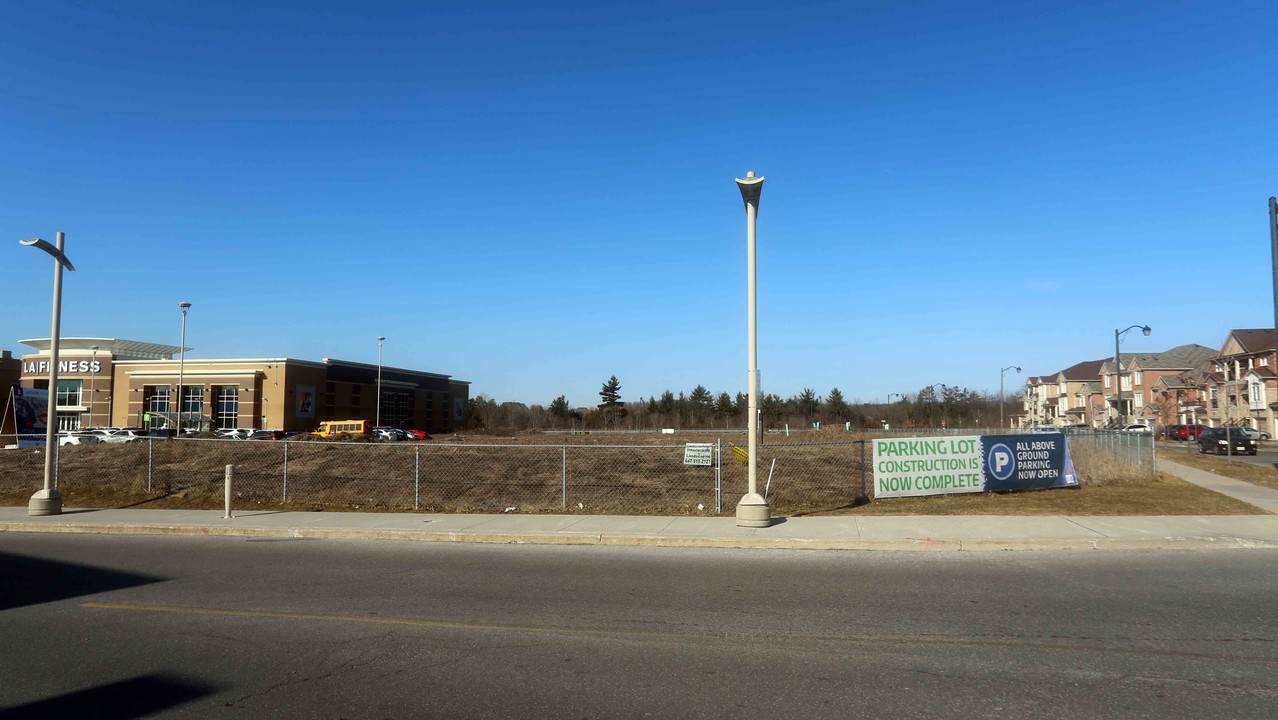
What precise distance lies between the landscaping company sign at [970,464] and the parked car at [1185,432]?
5110cm

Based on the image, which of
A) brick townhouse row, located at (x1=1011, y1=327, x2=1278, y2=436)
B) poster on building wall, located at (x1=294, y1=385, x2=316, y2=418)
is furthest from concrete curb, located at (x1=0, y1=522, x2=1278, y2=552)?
poster on building wall, located at (x1=294, y1=385, x2=316, y2=418)

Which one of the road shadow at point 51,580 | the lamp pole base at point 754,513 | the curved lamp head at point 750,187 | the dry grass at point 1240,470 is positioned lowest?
the road shadow at point 51,580

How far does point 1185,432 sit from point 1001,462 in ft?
181

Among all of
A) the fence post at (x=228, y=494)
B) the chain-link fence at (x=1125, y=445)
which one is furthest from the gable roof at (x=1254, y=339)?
the fence post at (x=228, y=494)

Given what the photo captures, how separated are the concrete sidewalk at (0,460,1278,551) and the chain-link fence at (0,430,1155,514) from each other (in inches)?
61.0

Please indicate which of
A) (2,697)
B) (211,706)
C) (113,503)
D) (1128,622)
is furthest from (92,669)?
(113,503)

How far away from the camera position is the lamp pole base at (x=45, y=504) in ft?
53.5

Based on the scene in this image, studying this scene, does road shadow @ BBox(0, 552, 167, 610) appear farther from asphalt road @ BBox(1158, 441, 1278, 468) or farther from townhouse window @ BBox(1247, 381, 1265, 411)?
townhouse window @ BBox(1247, 381, 1265, 411)

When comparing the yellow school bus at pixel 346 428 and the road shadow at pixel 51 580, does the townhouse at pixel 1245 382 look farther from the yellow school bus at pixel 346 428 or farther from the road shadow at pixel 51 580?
the road shadow at pixel 51 580

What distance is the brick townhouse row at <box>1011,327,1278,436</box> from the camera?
224ft

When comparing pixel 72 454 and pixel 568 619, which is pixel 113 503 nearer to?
pixel 72 454

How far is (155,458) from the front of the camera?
1040 inches

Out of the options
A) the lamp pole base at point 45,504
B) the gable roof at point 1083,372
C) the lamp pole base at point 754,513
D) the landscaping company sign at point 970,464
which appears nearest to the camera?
the lamp pole base at point 754,513

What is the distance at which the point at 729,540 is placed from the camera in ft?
40.5
